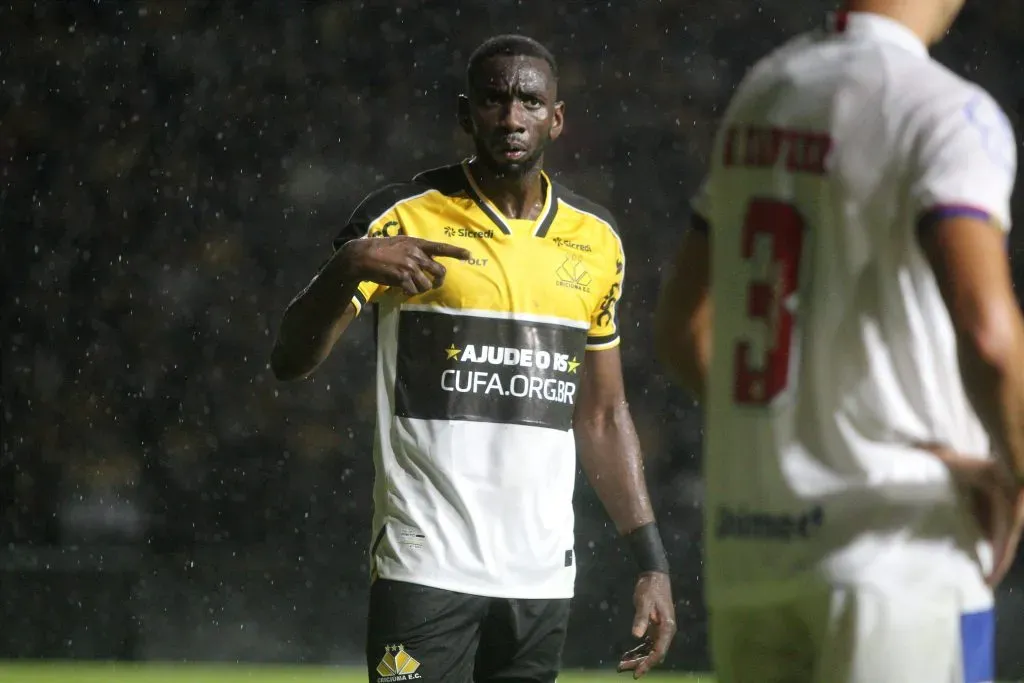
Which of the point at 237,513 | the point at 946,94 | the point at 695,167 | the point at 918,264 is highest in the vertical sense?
the point at 695,167

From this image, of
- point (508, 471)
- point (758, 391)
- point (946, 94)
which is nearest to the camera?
point (946, 94)

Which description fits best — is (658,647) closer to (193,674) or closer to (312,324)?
(312,324)

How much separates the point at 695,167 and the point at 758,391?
217 inches

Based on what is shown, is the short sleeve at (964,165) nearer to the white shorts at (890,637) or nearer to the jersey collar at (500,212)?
the white shorts at (890,637)

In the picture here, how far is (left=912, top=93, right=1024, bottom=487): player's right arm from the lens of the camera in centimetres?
144

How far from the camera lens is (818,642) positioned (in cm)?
155

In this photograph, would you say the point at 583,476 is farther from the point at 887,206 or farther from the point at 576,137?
the point at 887,206

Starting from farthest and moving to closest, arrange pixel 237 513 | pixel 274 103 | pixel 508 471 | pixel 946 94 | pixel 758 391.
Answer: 1. pixel 274 103
2. pixel 237 513
3. pixel 508 471
4. pixel 758 391
5. pixel 946 94

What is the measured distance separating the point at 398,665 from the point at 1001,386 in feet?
5.66

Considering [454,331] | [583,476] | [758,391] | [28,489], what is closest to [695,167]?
[583,476]

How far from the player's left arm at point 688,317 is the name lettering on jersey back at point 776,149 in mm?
143

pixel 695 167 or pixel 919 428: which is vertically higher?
pixel 695 167

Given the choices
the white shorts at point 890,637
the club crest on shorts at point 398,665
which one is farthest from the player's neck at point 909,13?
the club crest on shorts at point 398,665

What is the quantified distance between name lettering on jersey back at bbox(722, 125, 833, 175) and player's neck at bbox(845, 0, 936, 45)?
154mm
